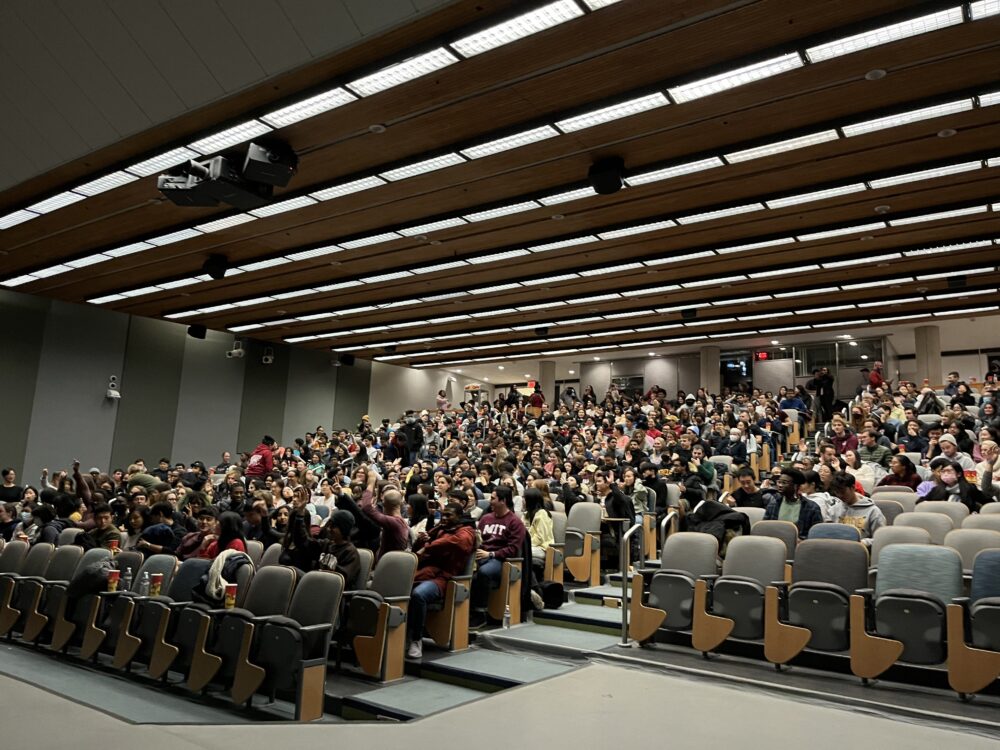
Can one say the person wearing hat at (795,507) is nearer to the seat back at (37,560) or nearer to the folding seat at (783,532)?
the folding seat at (783,532)

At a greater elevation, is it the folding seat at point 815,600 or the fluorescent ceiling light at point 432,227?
the fluorescent ceiling light at point 432,227

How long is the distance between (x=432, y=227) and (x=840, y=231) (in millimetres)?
5074

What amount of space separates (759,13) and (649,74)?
37.7 inches

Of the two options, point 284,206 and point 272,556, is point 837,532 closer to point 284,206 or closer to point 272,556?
point 272,556

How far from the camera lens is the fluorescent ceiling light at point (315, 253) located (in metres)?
9.79

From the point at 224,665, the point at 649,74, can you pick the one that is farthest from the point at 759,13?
A: the point at 224,665

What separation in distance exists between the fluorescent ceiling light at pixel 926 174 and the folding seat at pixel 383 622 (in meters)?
6.10

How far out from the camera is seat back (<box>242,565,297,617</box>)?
4.85 meters

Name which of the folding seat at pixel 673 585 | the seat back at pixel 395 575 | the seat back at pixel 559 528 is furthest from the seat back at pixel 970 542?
the seat back at pixel 395 575

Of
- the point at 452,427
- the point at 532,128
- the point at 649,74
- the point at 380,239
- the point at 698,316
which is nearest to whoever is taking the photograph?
the point at 649,74

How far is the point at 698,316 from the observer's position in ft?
46.0

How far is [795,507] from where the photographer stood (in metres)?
5.88

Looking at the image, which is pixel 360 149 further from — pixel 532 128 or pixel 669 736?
pixel 669 736

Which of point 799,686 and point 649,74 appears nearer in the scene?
point 799,686
